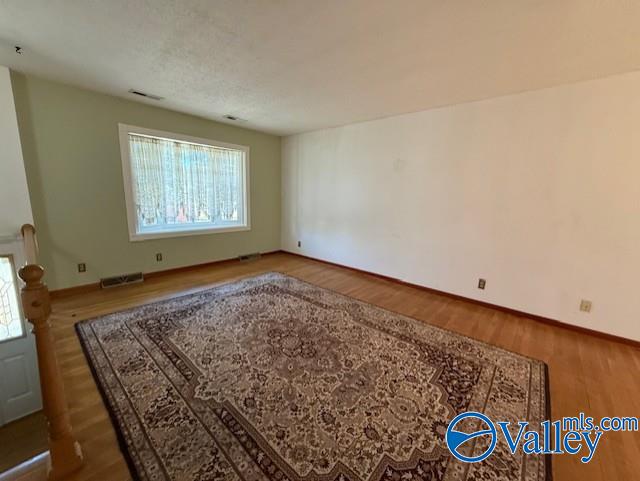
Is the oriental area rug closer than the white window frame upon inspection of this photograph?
Yes

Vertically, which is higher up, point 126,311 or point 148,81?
point 148,81

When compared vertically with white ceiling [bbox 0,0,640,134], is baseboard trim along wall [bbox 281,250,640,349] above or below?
below

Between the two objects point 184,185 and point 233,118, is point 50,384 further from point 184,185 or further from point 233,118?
point 233,118

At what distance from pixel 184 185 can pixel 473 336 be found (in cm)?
441

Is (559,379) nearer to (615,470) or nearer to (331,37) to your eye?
(615,470)

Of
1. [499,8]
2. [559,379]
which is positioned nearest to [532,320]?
[559,379]

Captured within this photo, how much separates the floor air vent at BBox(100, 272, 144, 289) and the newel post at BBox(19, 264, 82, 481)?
2.67 meters

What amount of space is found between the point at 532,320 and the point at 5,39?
5.50m

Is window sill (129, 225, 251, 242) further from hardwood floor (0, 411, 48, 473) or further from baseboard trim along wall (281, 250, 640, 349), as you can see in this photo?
baseboard trim along wall (281, 250, 640, 349)

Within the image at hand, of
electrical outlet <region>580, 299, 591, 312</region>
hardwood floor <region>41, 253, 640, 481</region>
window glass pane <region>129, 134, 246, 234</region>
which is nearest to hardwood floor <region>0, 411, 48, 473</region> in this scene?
hardwood floor <region>41, 253, 640, 481</region>

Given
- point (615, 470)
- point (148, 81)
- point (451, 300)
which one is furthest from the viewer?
point (451, 300)

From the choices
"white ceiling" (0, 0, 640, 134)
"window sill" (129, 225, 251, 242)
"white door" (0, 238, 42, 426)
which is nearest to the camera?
"white ceiling" (0, 0, 640, 134)

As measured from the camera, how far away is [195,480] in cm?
112

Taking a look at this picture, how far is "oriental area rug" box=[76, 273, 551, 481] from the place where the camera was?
47.5 inches
